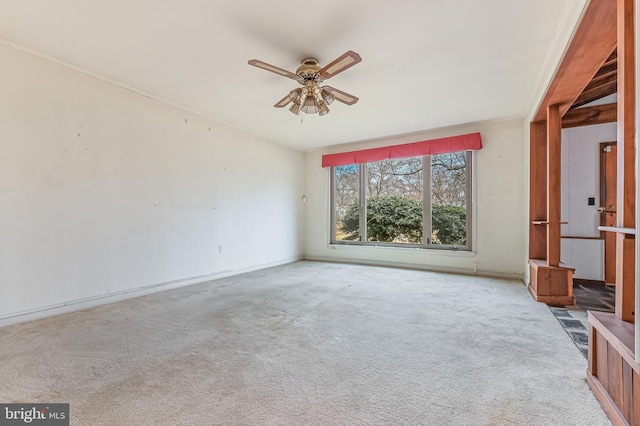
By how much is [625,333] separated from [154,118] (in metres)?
4.63

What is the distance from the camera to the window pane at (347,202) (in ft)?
19.6

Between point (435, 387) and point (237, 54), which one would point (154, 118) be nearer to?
point (237, 54)

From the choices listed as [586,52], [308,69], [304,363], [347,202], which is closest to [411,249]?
[347,202]

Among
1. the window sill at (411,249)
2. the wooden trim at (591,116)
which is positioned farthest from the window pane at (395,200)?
the wooden trim at (591,116)

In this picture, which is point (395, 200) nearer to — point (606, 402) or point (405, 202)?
point (405, 202)

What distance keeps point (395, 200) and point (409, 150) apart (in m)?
0.98

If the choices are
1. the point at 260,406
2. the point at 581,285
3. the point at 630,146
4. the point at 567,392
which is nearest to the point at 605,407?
the point at 567,392

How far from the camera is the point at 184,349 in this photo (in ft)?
6.71

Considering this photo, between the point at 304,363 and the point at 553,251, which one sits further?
the point at 553,251

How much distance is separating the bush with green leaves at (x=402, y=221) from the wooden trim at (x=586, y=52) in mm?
2281

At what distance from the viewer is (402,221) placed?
543cm

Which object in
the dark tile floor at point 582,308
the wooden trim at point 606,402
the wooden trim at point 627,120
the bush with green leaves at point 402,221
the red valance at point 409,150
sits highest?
the red valance at point 409,150

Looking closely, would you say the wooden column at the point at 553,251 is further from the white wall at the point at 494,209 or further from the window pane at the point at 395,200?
the window pane at the point at 395,200

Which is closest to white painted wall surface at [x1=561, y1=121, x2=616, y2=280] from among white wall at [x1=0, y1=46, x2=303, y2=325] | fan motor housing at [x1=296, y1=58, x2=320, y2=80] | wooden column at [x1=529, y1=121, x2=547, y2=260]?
wooden column at [x1=529, y1=121, x2=547, y2=260]
